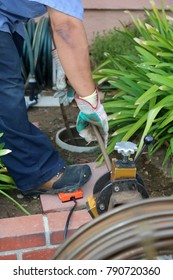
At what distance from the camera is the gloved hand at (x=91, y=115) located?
7.06ft

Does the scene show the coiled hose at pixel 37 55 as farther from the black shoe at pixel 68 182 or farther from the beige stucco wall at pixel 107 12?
the black shoe at pixel 68 182

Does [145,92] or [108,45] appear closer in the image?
[145,92]

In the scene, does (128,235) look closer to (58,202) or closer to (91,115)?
(91,115)

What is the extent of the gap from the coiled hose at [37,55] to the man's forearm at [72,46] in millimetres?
1849

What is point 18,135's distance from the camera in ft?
8.02

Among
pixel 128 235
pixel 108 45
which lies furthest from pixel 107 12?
pixel 128 235

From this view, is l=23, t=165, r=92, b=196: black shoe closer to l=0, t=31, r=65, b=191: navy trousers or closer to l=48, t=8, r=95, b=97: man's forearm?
l=0, t=31, r=65, b=191: navy trousers

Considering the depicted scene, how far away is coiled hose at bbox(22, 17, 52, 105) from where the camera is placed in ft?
12.9

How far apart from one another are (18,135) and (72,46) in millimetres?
651

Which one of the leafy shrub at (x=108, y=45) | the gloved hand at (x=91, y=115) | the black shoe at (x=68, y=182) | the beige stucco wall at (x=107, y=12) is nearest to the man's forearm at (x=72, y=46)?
the gloved hand at (x=91, y=115)

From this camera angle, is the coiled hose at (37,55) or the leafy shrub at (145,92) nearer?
the leafy shrub at (145,92)

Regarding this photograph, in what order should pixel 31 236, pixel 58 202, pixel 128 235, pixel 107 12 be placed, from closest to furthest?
pixel 128 235 < pixel 31 236 < pixel 58 202 < pixel 107 12

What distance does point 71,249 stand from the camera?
120 cm
